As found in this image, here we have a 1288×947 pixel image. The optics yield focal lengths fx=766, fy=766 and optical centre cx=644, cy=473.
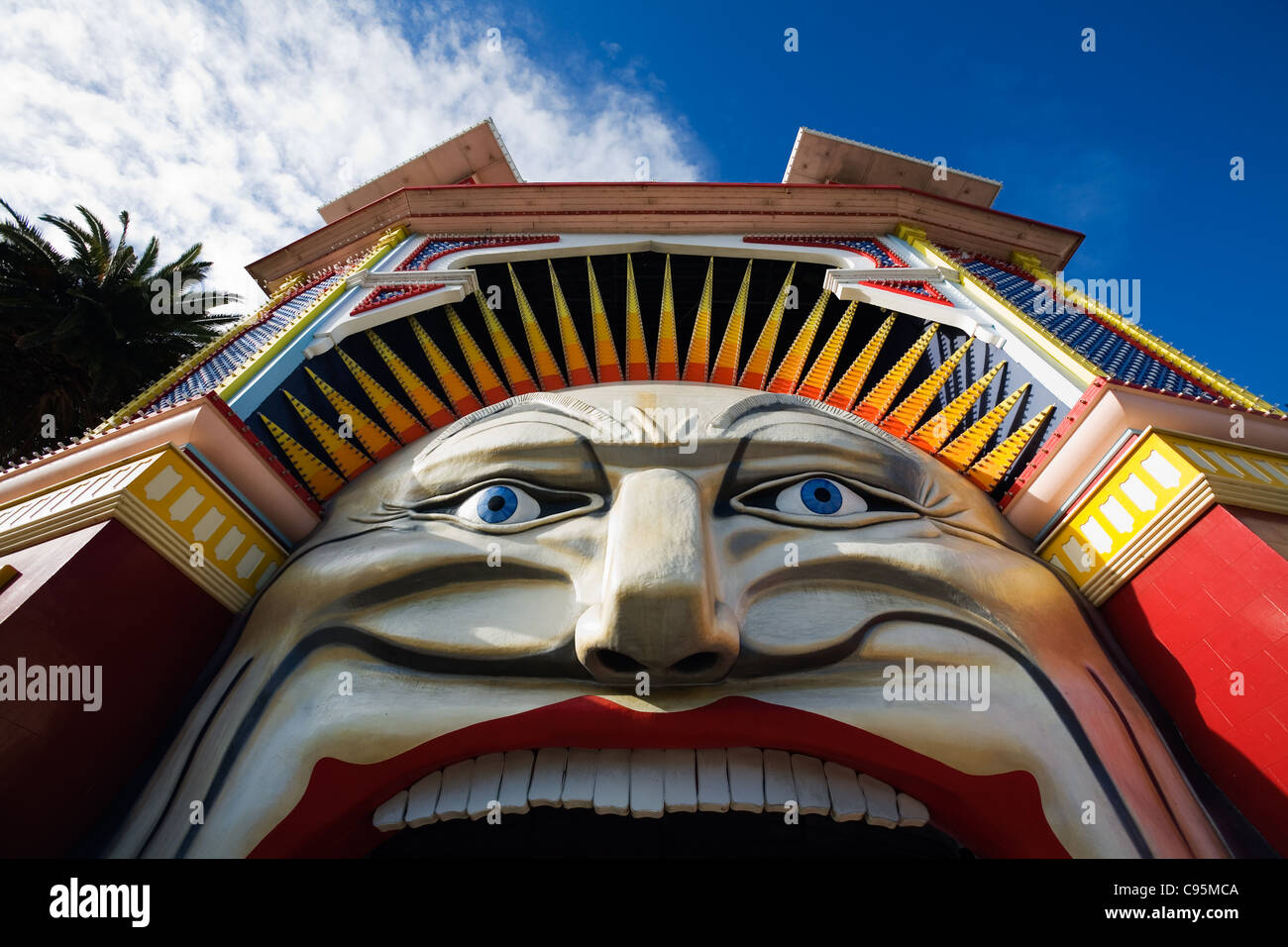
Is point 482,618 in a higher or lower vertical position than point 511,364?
lower

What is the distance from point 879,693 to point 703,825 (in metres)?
1.11

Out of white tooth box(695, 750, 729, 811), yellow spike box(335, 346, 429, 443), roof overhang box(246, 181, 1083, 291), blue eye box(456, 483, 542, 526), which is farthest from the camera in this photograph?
roof overhang box(246, 181, 1083, 291)

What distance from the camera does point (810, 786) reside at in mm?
2652

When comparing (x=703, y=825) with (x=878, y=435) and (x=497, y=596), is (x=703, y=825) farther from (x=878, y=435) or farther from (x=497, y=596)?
(x=878, y=435)

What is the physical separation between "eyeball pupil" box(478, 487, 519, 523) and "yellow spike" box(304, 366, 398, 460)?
1219mm

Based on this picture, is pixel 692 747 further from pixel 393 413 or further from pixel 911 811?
pixel 393 413

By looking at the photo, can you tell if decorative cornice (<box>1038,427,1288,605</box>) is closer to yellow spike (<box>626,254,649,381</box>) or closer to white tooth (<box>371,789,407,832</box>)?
yellow spike (<box>626,254,649,381</box>)

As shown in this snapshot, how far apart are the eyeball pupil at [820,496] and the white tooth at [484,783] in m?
1.68

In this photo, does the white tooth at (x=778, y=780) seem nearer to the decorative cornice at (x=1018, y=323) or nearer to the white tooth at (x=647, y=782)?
the white tooth at (x=647, y=782)

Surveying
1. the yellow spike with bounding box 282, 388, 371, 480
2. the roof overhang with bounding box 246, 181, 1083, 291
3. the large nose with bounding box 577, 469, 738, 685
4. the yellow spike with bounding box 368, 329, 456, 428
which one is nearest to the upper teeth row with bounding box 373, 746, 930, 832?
the large nose with bounding box 577, 469, 738, 685

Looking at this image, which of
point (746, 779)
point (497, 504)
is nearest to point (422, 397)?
point (497, 504)

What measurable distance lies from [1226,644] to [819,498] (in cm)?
158

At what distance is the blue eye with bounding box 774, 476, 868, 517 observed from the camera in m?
3.42
